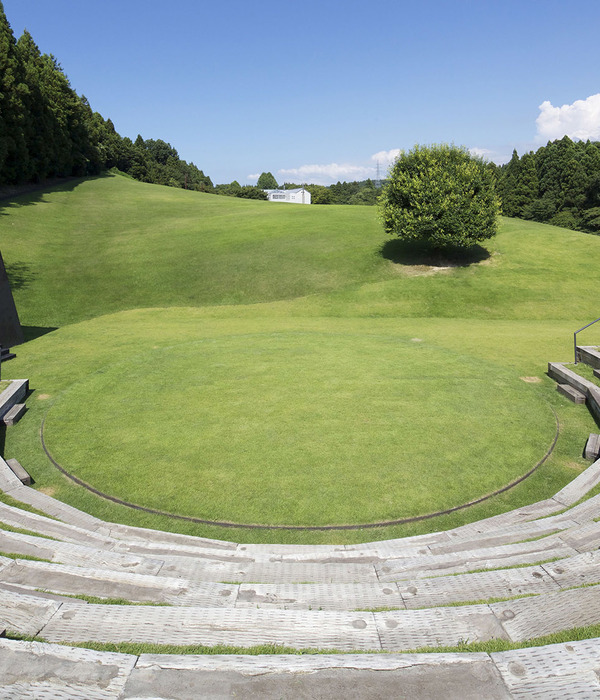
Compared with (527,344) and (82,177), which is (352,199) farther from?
(527,344)

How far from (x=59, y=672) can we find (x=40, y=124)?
247ft

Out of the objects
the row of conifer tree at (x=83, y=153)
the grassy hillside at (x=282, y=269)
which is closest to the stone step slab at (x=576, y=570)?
the grassy hillside at (x=282, y=269)

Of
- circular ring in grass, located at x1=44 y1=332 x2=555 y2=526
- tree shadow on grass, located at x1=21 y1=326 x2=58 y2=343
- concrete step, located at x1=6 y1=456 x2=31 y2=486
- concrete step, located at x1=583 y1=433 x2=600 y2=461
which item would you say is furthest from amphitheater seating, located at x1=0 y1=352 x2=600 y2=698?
tree shadow on grass, located at x1=21 y1=326 x2=58 y2=343

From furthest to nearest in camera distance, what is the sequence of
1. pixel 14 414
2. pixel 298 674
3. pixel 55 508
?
pixel 14 414
pixel 55 508
pixel 298 674

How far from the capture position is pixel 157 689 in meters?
2.87

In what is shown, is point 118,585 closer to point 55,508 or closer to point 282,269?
point 55,508

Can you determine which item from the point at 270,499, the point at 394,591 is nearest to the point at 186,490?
the point at 270,499

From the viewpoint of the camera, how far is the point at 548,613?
3.75m

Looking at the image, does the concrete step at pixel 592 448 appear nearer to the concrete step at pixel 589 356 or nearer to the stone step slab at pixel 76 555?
the concrete step at pixel 589 356

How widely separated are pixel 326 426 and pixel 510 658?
885 cm

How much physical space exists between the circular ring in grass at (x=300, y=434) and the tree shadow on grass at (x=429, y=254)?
2124cm

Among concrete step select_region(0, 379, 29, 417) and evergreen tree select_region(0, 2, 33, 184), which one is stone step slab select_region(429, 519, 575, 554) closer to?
concrete step select_region(0, 379, 29, 417)

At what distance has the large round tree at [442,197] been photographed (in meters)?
33.5

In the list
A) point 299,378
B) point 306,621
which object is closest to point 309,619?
point 306,621
